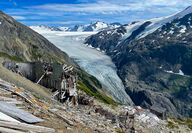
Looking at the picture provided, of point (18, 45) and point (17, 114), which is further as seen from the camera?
point (18, 45)

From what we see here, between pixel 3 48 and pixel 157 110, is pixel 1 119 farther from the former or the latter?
pixel 3 48

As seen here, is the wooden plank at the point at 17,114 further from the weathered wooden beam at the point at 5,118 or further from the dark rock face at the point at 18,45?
the dark rock face at the point at 18,45

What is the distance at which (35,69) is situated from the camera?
124 ft

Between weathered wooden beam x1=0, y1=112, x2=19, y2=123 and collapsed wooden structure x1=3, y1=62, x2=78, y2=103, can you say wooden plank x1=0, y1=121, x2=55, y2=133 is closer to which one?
weathered wooden beam x1=0, y1=112, x2=19, y2=123

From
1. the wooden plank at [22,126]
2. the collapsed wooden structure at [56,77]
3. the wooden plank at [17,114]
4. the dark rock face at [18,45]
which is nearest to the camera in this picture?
the wooden plank at [22,126]

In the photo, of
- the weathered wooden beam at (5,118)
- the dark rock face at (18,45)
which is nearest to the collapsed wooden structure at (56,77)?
the weathered wooden beam at (5,118)

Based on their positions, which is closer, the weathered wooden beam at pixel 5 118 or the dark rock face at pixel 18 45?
the weathered wooden beam at pixel 5 118

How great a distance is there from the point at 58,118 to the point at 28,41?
18232 cm

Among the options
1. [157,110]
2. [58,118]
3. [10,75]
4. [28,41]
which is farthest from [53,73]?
[28,41]

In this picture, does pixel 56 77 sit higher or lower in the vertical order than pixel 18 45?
lower

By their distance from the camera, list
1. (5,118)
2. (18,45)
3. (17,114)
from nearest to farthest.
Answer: (5,118), (17,114), (18,45)

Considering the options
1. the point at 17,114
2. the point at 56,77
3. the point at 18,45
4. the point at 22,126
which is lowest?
the point at 56,77

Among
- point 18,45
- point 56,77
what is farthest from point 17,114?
point 18,45

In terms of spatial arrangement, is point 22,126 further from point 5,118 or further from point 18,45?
point 18,45
